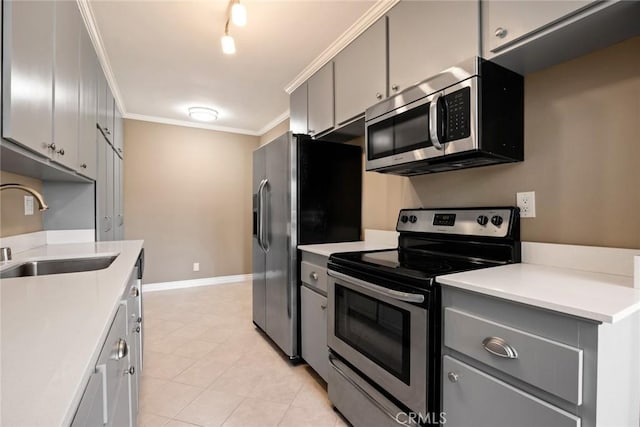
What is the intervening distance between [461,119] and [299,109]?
5.77 feet

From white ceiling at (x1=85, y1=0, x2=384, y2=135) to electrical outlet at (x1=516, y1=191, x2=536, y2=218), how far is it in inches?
52.4

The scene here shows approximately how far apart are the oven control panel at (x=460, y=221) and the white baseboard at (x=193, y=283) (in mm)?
3480

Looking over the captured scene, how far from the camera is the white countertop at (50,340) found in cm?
41

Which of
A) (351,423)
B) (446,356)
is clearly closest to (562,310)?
(446,356)

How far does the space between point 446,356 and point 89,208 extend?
2.78 metres

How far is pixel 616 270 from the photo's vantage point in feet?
3.92

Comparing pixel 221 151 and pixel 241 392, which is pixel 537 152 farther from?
pixel 221 151

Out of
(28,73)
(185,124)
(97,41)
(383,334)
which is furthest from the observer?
(185,124)

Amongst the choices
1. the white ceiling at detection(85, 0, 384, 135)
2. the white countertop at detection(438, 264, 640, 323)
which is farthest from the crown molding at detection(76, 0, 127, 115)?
the white countertop at detection(438, 264, 640, 323)

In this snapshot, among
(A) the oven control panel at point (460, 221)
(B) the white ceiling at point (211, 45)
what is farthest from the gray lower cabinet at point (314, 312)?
(B) the white ceiling at point (211, 45)

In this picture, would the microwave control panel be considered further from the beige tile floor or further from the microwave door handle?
the beige tile floor

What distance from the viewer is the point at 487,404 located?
1.01 meters

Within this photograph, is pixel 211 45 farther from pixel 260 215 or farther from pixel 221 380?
pixel 221 380

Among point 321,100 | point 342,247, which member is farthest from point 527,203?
point 321,100
